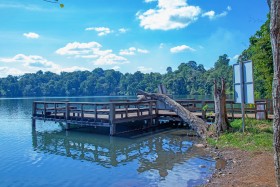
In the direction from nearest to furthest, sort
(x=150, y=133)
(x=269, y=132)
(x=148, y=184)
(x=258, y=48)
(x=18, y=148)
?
(x=148, y=184)
(x=269, y=132)
(x=18, y=148)
(x=150, y=133)
(x=258, y=48)

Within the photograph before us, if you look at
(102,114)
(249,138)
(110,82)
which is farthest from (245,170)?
(110,82)

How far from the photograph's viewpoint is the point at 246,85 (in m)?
11.8

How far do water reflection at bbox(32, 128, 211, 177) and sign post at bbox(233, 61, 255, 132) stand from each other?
120 inches

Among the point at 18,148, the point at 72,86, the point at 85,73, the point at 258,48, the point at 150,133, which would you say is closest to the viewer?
the point at 18,148

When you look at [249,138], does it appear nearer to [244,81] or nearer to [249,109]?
[244,81]

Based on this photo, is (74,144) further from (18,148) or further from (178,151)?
(178,151)

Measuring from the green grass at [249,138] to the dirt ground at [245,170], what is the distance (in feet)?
2.23

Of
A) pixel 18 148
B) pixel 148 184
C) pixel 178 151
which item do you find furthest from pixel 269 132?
pixel 18 148

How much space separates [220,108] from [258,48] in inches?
482

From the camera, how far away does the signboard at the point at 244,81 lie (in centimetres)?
1159

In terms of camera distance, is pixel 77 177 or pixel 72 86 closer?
pixel 77 177

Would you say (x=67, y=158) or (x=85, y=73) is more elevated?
(x=85, y=73)

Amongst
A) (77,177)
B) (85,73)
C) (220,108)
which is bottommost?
(77,177)

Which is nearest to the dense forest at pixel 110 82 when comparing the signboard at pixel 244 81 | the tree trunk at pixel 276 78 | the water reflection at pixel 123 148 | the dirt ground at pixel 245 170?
the water reflection at pixel 123 148
